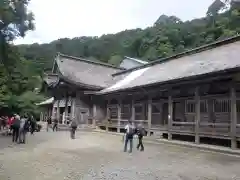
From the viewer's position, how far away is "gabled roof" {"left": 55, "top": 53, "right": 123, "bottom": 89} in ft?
115

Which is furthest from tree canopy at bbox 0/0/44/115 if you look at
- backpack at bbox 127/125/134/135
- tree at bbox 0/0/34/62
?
backpack at bbox 127/125/134/135

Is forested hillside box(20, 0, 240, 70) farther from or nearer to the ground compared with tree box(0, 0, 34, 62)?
farther from the ground

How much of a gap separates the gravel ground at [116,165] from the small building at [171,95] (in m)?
3.82

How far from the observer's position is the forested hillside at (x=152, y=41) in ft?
195

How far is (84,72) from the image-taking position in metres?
38.6

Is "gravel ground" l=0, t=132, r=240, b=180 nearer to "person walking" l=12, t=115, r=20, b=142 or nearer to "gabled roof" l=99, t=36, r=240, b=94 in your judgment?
"person walking" l=12, t=115, r=20, b=142

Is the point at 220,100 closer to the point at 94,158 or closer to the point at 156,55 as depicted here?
the point at 94,158

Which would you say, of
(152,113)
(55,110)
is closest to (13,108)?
(55,110)

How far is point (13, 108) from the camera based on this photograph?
30.9 m

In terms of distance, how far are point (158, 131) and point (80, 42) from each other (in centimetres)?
8267

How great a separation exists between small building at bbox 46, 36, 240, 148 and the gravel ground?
12.5ft

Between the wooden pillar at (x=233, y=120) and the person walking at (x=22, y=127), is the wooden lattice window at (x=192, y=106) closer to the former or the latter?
the wooden pillar at (x=233, y=120)

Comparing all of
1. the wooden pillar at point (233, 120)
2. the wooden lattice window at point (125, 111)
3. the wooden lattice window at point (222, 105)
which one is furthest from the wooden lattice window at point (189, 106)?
the wooden lattice window at point (125, 111)

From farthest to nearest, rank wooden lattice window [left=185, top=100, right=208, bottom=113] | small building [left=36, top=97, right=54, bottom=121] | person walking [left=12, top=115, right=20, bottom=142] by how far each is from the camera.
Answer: small building [left=36, top=97, right=54, bottom=121]
wooden lattice window [left=185, top=100, right=208, bottom=113]
person walking [left=12, top=115, right=20, bottom=142]
